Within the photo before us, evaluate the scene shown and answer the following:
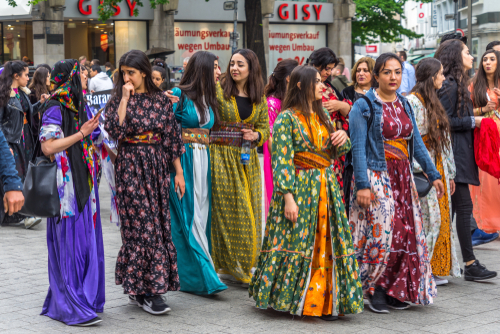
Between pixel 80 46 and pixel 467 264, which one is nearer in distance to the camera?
pixel 467 264

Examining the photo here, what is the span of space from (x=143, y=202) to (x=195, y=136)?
1.07m

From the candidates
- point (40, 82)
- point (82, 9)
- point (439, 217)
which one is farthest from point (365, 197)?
point (82, 9)

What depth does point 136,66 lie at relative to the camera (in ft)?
17.5

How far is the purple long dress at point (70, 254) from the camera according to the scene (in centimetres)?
506

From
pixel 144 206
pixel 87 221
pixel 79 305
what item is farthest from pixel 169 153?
pixel 79 305

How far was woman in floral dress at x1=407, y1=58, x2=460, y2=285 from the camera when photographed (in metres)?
6.10

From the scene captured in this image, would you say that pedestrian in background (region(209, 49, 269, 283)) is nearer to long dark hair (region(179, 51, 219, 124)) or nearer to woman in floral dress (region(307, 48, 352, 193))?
long dark hair (region(179, 51, 219, 124))

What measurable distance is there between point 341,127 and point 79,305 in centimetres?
293

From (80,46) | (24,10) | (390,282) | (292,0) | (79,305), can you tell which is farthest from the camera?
(292,0)

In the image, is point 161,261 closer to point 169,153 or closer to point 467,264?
point 169,153

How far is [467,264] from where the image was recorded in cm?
653

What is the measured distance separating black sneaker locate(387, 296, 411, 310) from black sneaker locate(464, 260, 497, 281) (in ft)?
4.05

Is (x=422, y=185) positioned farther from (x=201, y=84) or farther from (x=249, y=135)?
(x=201, y=84)

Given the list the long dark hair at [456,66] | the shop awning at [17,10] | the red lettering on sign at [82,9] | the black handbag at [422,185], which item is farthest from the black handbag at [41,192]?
the red lettering on sign at [82,9]
